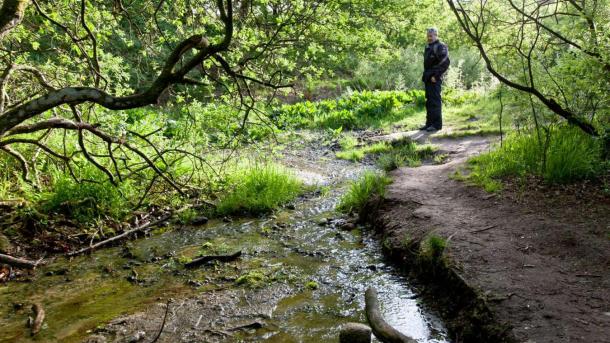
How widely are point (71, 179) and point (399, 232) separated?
4341 mm

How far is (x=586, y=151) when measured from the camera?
16.6ft

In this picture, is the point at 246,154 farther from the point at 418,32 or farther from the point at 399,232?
the point at 418,32

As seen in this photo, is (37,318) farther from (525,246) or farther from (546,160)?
(546,160)

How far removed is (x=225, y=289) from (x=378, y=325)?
1599 millimetres

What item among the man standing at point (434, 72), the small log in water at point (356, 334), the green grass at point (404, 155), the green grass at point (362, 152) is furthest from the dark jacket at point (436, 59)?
the small log in water at point (356, 334)

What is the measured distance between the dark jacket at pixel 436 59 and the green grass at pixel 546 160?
4060 millimetres

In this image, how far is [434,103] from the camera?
1029cm

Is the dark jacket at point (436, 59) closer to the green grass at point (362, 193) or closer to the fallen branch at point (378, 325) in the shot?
the green grass at point (362, 193)

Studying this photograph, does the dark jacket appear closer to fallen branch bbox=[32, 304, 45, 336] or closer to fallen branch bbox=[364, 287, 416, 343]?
fallen branch bbox=[364, 287, 416, 343]

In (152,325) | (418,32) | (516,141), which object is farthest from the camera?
(418,32)

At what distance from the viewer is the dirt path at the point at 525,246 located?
2775 mm

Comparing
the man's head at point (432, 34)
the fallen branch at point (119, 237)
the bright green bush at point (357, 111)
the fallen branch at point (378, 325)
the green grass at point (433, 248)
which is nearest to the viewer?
the fallen branch at point (378, 325)

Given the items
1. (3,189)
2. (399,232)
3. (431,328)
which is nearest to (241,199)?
(399,232)

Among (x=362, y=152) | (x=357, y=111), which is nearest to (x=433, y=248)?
(x=362, y=152)
